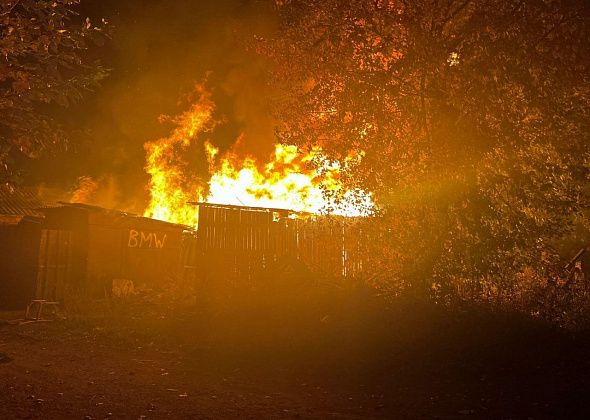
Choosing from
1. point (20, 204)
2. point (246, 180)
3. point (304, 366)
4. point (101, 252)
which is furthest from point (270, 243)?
point (20, 204)

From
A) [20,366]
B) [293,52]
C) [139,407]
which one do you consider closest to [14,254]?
[20,366]

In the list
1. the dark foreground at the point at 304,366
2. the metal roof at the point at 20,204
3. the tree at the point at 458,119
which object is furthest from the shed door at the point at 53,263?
the metal roof at the point at 20,204

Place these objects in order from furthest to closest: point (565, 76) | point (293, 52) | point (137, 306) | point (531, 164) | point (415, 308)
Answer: point (137, 306), point (293, 52), point (415, 308), point (531, 164), point (565, 76)

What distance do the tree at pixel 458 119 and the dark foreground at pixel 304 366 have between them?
157 centimetres

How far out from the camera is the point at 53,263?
57.6ft

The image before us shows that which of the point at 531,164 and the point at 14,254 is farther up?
the point at 531,164

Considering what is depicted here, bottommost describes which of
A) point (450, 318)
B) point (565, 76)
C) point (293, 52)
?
point (450, 318)

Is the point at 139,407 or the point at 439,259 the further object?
the point at 439,259

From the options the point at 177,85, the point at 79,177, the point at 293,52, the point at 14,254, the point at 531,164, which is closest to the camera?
the point at 531,164

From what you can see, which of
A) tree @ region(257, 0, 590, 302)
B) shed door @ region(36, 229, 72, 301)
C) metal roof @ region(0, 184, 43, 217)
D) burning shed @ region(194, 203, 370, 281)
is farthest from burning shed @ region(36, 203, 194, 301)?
metal roof @ region(0, 184, 43, 217)

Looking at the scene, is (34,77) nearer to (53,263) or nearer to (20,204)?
(53,263)

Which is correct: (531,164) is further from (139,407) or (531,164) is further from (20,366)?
(20,366)

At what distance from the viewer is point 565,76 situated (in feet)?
29.5

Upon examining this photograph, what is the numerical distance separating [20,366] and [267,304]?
529 centimetres
